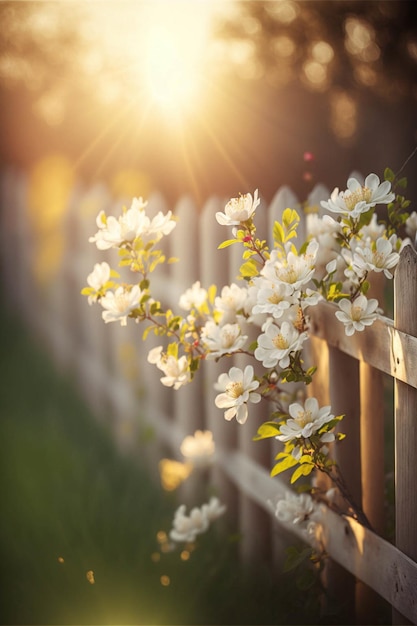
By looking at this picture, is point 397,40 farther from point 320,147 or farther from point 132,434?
point 132,434

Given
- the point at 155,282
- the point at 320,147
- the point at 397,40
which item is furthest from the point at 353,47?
the point at 155,282

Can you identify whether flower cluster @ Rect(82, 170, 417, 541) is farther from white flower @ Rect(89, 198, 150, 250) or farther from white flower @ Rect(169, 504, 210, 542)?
white flower @ Rect(169, 504, 210, 542)

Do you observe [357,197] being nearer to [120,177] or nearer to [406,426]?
[406,426]

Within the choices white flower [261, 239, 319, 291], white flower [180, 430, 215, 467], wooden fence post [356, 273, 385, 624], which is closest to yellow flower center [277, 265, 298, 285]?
white flower [261, 239, 319, 291]

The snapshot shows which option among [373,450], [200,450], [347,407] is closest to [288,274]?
[347,407]

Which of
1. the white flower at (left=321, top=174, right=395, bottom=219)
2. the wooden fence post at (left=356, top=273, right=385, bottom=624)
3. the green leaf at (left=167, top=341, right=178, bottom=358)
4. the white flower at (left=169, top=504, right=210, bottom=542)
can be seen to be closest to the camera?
the white flower at (left=321, top=174, right=395, bottom=219)
